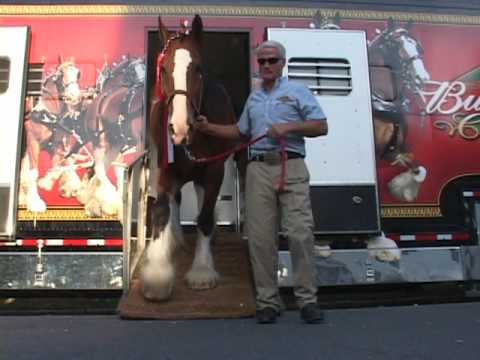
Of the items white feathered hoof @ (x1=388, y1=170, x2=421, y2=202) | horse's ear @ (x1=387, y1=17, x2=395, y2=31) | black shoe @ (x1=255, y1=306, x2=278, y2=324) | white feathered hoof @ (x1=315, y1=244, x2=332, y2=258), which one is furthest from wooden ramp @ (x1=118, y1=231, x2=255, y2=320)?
horse's ear @ (x1=387, y1=17, x2=395, y2=31)

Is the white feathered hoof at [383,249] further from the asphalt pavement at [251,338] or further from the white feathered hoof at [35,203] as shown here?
the white feathered hoof at [35,203]

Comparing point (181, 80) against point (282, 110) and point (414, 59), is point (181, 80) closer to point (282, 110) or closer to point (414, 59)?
point (282, 110)

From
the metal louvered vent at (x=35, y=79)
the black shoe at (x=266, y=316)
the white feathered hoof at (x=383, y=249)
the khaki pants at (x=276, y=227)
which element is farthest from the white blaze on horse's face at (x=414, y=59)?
the metal louvered vent at (x=35, y=79)

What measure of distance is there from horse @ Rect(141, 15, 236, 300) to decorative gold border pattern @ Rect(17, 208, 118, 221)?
678mm

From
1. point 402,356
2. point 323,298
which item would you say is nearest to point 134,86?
point 323,298

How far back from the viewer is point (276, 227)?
3.55 metres

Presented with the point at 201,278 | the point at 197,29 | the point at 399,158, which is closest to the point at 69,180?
the point at 201,278

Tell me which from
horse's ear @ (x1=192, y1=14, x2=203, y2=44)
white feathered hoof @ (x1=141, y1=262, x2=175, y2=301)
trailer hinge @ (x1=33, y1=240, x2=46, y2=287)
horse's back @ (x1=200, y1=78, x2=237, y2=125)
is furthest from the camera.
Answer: trailer hinge @ (x1=33, y1=240, x2=46, y2=287)

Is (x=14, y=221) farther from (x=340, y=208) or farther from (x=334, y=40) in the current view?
(x=334, y=40)

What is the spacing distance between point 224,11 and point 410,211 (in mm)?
2387

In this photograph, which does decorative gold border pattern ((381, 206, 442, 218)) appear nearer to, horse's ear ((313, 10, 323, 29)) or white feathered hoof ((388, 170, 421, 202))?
white feathered hoof ((388, 170, 421, 202))

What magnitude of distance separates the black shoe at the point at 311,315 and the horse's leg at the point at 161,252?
0.95 meters

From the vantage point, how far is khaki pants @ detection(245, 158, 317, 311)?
11.1ft

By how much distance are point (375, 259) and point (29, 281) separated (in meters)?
2.86
